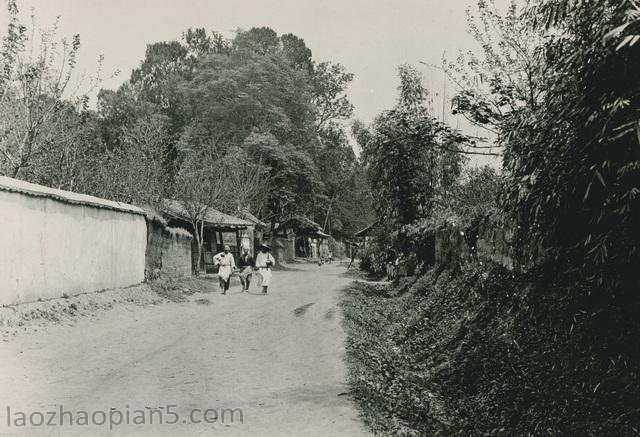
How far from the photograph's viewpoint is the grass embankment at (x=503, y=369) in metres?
5.25

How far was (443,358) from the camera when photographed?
959 centimetres

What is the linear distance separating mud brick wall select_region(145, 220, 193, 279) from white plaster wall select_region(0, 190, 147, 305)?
4.27ft

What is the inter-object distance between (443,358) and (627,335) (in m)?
4.57

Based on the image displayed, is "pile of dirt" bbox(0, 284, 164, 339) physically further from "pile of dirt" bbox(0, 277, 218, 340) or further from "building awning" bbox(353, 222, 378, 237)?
"building awning" bbox(353, 222, 378, 237)

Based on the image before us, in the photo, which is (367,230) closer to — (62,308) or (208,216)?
(208,216)

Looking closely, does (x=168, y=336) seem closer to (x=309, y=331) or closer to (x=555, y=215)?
(x=309, y=331)

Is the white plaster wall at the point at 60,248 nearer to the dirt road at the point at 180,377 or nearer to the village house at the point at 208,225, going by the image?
the dirt road at the point at 180,377

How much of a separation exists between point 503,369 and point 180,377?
3.99 m

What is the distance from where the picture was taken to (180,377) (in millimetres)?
7266

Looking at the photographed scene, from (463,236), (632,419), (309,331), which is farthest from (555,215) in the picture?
(463,236)

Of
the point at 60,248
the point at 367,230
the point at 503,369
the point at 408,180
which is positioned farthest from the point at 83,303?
the point at 367,230

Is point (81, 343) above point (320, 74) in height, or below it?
below

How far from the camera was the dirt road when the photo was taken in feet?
18.3

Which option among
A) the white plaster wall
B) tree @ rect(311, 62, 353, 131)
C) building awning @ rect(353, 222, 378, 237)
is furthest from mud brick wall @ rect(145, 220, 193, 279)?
tree @ rect(311, 62, 353, 131)
